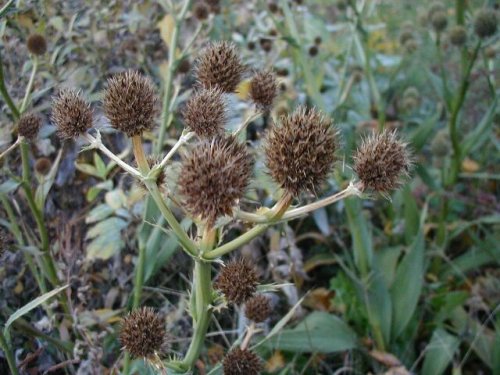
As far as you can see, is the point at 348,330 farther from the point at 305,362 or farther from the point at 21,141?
the point at 21,141

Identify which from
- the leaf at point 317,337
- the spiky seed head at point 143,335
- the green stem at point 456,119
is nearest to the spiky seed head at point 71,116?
the spiky seed head at point 143,335

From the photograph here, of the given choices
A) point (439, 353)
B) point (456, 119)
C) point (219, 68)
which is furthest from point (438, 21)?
point (219, 68)

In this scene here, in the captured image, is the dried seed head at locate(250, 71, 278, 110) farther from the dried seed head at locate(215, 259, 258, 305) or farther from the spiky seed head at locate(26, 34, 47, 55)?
the spiky seed head at locate(26, 34, 47, 55)

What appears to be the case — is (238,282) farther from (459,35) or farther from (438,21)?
(438,21)

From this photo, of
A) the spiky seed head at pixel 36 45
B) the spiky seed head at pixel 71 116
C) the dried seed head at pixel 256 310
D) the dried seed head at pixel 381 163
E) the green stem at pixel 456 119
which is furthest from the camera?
the green stem at pixel 456 119

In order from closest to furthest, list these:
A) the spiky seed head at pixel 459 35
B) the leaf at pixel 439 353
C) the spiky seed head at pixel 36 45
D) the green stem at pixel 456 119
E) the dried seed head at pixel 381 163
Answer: the dried seed head at pixel 381 163 < the spiky seed head at pixel 36 45 < the leaf at pixel 439 353 < the green stem at pixel 456 119 < the spiky seed head at pixel 459 35

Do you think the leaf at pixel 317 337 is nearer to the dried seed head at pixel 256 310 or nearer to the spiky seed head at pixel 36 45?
the dried seed head at pixel 256 310
